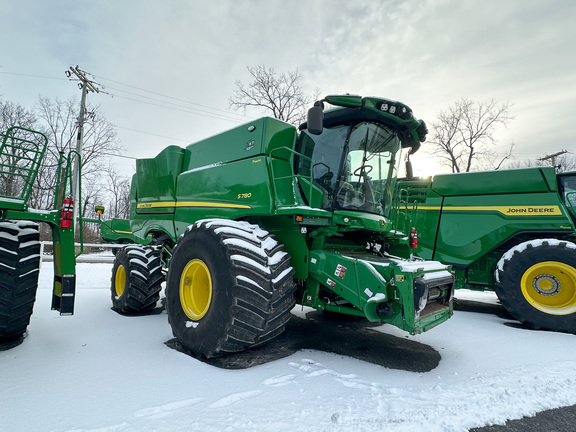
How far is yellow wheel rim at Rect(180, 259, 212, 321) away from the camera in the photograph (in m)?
3.75

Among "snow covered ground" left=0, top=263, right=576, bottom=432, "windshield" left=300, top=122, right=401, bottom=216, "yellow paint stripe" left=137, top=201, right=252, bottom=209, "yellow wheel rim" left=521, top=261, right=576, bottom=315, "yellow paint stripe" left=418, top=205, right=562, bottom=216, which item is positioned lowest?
"snow covered ground" left=0, top=263, right=576, bottom=432

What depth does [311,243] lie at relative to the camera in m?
4.05

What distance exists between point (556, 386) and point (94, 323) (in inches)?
207

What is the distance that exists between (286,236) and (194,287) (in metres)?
1.21

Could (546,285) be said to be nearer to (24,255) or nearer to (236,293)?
(236,293)

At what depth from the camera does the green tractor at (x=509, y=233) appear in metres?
5.24

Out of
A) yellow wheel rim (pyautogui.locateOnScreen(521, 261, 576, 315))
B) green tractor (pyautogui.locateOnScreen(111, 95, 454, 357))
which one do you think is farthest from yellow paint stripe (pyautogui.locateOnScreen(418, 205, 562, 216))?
green tractor (pyautogui.locateOnScreen(111, 95, 454, 357))

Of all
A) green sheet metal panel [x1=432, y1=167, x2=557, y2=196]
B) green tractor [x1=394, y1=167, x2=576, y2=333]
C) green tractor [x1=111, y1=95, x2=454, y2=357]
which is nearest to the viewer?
green tractor [x1=111, y1=95, x2=454, y2=357]

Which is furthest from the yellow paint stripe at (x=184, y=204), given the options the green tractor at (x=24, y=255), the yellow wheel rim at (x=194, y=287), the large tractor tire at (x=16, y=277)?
the large tractor tire at (x=16, y=277)

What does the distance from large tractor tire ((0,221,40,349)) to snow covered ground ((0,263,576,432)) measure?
0.88ft

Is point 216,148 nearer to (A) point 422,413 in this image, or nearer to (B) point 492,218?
(A) point 422,413

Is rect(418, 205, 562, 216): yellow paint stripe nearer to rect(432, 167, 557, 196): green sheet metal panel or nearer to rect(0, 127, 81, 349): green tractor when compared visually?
rect(432, 167, 557, 196): green sheet metal panel

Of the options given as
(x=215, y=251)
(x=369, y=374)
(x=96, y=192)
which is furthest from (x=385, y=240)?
(x=96, y=192)

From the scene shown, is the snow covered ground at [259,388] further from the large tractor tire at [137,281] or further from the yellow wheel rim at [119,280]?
the yellow wheel rim at [119,280]
